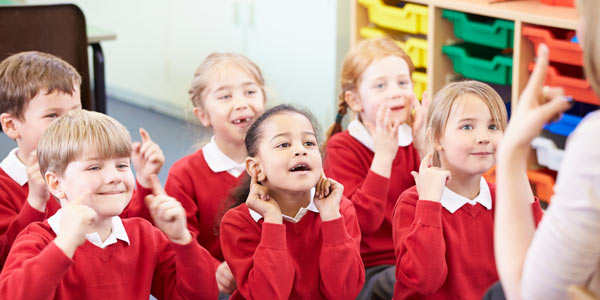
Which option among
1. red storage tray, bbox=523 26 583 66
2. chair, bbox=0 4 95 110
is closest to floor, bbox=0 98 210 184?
chair, bbox=0 4 95 110

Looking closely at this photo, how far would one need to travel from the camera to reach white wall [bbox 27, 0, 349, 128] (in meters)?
3.77

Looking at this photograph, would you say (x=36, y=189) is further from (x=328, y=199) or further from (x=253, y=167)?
(x=328, y=199)

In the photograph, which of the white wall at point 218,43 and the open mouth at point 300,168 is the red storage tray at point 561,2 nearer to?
the white wall at point 218,43

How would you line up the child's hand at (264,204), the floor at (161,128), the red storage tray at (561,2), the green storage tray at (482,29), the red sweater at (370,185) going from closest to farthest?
the child's hand at (264,204) → the red sweater at (370,185) → the red storage tray at (561,2) → the green storage tray at (482,29) → the floor at (161,128)

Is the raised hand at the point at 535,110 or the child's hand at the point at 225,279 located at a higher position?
the raised hand at the point at 535,110

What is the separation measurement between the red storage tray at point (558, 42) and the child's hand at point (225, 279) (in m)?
1.44

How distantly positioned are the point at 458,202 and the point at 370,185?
0.33 metres

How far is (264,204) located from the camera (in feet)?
5.20

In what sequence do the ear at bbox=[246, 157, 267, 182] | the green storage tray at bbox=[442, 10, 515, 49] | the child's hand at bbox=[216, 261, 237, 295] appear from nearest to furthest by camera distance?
the ear at bbox=[246, 157, 267, 182] < the child's hand at bbox=[216, 261, 237, 295] < the green storage tray at bbox=[442, 10, 515, 49]

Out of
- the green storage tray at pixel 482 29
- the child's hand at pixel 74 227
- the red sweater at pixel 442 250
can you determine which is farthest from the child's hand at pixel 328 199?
the green storage tray at pixel 482 29

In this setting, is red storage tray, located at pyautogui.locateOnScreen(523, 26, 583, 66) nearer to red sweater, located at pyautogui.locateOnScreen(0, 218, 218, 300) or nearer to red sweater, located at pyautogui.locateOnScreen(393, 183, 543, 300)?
red sweater, located at pyautogui.locateOnScreen(393, 183, 543, 300)

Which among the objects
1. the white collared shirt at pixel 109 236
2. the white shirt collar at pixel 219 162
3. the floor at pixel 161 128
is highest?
the white collared shirt at pixel 109 236

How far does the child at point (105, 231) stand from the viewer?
147cm

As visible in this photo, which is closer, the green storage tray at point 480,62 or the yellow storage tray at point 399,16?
the green storage tray at point 480,62
